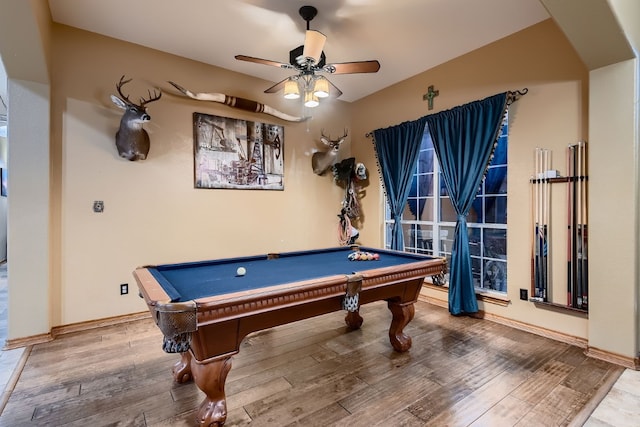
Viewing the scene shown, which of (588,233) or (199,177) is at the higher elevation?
(199,177)

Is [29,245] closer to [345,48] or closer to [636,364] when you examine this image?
[345,48]

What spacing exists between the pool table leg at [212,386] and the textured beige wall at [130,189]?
2248mm

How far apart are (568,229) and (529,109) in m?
1.25

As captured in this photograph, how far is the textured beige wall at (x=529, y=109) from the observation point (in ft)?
9.41

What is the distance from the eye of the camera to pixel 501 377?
225 cm

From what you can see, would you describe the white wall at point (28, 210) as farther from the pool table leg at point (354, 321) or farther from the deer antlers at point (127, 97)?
the pool table leg at point (354, 321)

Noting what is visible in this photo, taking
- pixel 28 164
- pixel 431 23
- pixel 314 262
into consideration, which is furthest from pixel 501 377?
pixel 28 164

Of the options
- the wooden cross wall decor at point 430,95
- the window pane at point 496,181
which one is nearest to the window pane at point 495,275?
the window pane at point 496,181

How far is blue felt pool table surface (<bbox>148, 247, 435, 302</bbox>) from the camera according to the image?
184 cm

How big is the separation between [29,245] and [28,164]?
2.41 ft

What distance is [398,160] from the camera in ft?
14.3

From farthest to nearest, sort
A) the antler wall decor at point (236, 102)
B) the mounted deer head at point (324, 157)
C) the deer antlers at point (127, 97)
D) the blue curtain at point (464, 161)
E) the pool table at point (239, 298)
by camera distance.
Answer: the mounted deer head at point (324, 157) < the antler wall decor at point (236, 102) < the blue curtain at point (464, 161) < the deer antlers at point (127, 97) < the pool table at point (239, 298)

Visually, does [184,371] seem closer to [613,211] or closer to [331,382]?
[331,382]

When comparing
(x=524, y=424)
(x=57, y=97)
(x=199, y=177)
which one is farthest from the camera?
(x=199, y=177)
